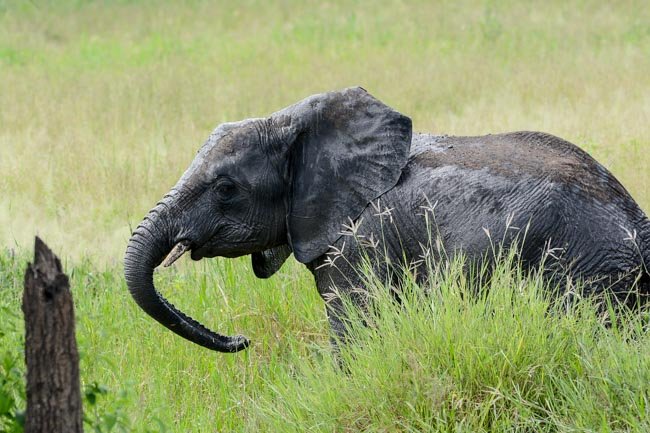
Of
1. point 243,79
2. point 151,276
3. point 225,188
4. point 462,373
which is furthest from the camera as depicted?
point 243,79

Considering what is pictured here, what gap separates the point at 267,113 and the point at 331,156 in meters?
9.52

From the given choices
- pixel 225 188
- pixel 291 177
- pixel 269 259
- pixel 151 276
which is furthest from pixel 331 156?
pixel 151 276

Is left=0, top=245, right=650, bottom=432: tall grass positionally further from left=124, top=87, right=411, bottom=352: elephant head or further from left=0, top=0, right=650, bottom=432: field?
left=124, top=87, right=411, bottom=352: elephant head

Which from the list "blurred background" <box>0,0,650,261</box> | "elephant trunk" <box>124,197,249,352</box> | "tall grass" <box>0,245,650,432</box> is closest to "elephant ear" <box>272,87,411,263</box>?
"tall grass" <box>0,245,650,432</box>

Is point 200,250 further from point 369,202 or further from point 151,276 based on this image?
point 369,202

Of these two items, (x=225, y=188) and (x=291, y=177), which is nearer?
(x=225, y=188)

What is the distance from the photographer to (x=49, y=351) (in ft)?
12.3

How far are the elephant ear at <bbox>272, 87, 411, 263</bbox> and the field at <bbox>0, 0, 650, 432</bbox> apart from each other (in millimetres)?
578

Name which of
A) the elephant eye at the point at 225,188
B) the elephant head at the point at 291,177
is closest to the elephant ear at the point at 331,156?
the elephant head at the point at 291,177

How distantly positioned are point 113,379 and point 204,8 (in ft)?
65.4

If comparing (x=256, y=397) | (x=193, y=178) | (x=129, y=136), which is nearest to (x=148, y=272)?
(x=193, y=178)

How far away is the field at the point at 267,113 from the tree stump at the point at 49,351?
11.4 inches

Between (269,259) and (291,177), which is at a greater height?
(291,177)

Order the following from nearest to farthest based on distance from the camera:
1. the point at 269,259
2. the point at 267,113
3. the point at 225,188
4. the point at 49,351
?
the point at 49,351, the point at 225,188, the point at 269,259, the point at 267,113
